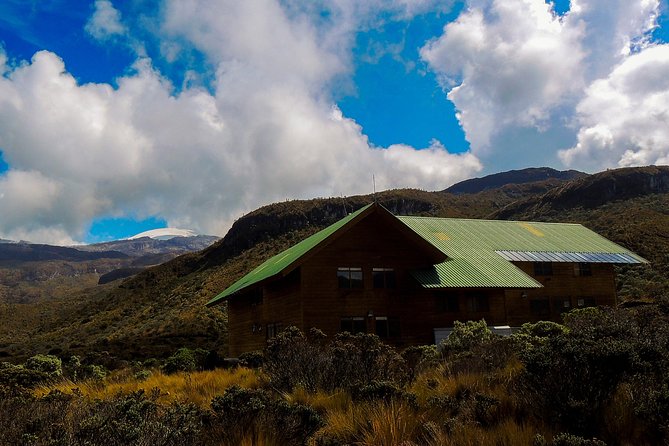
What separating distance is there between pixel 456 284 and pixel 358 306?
17.6 feet

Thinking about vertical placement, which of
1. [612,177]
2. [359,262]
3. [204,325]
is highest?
[612,177]

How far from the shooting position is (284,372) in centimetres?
1370

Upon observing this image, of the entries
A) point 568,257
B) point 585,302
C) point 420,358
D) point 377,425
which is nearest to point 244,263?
point 568,257

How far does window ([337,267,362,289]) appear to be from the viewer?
93.5 feet

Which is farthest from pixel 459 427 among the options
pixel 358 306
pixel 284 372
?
pixel 358 306

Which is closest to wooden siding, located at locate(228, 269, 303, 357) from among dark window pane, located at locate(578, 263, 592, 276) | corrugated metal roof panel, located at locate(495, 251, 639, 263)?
corrugated metal roof panel, located at locate(495, 251, 639, 263)

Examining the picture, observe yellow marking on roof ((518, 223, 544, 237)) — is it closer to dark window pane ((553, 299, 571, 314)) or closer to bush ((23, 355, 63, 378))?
dark window pane ((553, 299, 571, 314))

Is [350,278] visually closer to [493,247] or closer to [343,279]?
[343,279]

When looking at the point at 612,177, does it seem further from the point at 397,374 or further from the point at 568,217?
the point at 397,374

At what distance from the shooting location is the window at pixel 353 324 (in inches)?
1101

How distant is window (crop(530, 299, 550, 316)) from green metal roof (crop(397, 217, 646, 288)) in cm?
285

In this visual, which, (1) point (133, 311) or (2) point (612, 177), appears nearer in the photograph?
(1) point (133, 311)

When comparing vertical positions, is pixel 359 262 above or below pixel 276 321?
above

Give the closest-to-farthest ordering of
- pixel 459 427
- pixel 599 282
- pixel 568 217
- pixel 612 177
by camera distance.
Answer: pixel 459 427 → pixel 599 282 → pixel 568 217 → pixel 612 177
